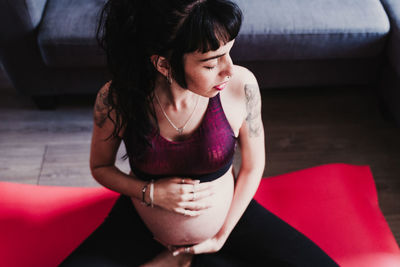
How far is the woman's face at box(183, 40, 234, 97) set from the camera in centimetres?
77

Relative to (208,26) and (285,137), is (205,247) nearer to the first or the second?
(208,26)

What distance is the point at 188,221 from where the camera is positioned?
3.46 feet

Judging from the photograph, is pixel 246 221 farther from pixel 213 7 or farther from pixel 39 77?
pixel 39 77

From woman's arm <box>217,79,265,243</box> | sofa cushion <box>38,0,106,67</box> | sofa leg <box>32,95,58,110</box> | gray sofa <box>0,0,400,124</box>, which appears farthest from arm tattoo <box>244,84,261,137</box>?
sofa leg <box>32,95,58,110</box>

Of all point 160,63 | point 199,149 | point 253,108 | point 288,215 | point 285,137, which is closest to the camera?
point 160,63

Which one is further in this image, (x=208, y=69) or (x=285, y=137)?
(x=285, y=137)

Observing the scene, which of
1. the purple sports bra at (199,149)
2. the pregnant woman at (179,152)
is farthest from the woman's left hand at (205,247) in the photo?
the purple sports bra at (199,149)

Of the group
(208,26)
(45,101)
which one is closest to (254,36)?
(208,26)

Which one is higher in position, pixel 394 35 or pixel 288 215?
pixel 394 35

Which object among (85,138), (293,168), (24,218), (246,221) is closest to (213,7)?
(246,221)

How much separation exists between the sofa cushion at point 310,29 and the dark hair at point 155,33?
88 centimetres

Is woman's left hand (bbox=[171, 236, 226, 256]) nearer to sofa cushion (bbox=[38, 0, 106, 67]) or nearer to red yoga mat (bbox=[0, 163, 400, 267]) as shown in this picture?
red yoga mat (bbox=[0, 163, 400, 267])

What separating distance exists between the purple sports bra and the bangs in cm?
25

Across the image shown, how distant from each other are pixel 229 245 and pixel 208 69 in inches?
23.0
